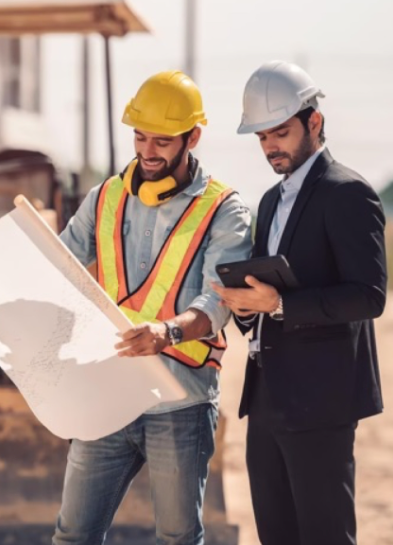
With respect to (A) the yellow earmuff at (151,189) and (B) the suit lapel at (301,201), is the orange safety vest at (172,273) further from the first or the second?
(B) the suit lapel at (301,201)

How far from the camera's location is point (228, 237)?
173 inches

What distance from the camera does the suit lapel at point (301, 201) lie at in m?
4.36

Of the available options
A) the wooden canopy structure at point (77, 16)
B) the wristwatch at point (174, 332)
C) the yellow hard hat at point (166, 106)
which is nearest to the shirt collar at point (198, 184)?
the yellow hard hat at point (166, 106)

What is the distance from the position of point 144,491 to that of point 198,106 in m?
2.68

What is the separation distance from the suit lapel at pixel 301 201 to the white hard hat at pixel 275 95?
0.62ft

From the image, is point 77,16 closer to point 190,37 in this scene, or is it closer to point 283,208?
point 283,208

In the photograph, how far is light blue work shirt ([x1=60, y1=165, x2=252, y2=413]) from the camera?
14.4 feet

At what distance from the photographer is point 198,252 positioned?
4.41 m

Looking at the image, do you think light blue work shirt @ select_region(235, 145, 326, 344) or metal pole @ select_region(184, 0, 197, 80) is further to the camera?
metal pole @ select_region(184, 0, 197, 80)

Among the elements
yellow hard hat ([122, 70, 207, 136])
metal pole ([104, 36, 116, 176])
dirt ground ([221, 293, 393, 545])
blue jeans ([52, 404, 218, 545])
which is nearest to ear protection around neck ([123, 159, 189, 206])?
yellow hard hat ([122, 70, 207, 136])

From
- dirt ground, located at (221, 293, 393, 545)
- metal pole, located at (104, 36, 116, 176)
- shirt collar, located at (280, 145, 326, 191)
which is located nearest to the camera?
shirt collar, located at (280, 145, 326, 191)

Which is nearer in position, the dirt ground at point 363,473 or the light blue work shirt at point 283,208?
the light blue work shirt at point 283,208

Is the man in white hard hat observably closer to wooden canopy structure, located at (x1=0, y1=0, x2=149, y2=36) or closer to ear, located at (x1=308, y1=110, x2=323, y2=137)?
ear, located at (x1=308, y1=110, x2=323, y2=137)

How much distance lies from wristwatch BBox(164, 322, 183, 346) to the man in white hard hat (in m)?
0.17
